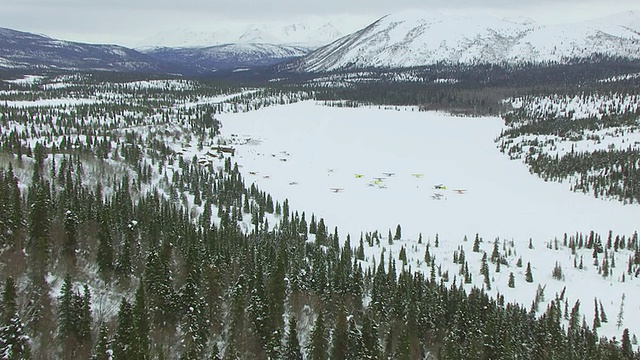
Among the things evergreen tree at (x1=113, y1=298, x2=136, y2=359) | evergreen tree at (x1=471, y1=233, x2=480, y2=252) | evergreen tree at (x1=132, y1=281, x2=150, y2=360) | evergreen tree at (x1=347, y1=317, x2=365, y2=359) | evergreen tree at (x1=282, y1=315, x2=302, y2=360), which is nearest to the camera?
evergreen tree at (x1=113, y1=298, x2=136, y2=359)

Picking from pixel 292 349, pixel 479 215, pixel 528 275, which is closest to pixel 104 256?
pixel 292 349

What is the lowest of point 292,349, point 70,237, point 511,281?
point 511,281

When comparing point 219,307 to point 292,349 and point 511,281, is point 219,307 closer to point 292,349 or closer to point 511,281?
point 292,349

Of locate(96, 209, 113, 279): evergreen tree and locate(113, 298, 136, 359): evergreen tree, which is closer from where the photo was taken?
locate(113, 298, 136, 359): evergreen tree

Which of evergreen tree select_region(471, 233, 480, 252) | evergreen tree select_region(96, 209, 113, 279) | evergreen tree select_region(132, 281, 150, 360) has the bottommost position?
evergreen tree select_region(471, 233, 480, 252)

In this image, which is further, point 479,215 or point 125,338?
point 479,215

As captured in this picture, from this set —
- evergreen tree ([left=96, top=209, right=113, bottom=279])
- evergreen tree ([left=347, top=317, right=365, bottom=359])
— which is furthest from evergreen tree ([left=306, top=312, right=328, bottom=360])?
evergreen tree ([left=96, top=209, right=113, bottom=279])

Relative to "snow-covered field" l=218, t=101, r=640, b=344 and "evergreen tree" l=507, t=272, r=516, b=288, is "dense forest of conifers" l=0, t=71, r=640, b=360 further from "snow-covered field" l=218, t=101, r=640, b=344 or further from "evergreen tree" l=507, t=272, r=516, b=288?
"snow-covered field" l=218, t=101, r=640, b=344

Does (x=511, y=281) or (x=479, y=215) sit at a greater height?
(x=479, y=215)

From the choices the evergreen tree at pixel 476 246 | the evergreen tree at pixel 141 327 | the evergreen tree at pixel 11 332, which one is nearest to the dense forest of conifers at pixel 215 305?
the evergreen tree at pixel 11 332

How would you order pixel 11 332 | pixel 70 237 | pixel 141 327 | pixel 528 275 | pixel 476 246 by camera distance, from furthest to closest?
pixel 476 246
pixel 528 275
pixel 70 237
pixel 141 327
pixel 11 332

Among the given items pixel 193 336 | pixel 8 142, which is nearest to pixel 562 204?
pixel 193 336

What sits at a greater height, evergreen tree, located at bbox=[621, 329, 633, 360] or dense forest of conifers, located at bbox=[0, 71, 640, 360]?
dense forest of conifers, located at bbox=[0, 71, 640, 360]
